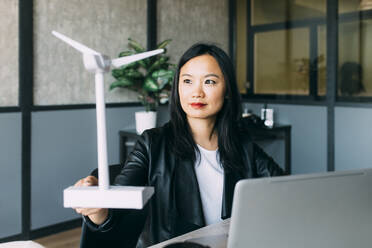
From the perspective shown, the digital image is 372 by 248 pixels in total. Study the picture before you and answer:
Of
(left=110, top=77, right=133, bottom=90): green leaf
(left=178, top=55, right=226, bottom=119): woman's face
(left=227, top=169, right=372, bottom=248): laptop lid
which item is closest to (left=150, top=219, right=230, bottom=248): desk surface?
(left=227, top=169, right=372, bottom=248): laptop lid

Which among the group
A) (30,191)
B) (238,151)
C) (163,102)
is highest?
(163,102)

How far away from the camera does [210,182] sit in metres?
1.42

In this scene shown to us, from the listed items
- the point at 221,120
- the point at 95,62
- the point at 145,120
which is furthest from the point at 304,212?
the point at 145,120

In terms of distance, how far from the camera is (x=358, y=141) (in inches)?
134

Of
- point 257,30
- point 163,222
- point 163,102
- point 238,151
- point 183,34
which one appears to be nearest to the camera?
point 163,222

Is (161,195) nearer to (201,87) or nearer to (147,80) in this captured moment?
(201,87)

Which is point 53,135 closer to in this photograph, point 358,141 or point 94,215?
point 94,215

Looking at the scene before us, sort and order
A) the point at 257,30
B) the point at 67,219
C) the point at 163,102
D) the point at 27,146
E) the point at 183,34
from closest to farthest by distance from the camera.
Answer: the point at 27,146, the point at 67,219, the point at 163,102, the point at 183,34, the point at 257,30

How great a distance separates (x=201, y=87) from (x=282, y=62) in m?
2.87

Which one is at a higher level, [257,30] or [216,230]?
[257,30]

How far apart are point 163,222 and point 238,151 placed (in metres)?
0.40

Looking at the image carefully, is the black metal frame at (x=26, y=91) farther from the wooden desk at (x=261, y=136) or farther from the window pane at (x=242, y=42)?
the window pane at (x=242, y=42)

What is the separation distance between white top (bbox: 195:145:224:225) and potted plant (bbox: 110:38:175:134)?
1716mm

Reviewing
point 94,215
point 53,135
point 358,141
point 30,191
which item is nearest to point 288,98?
point 358,141
